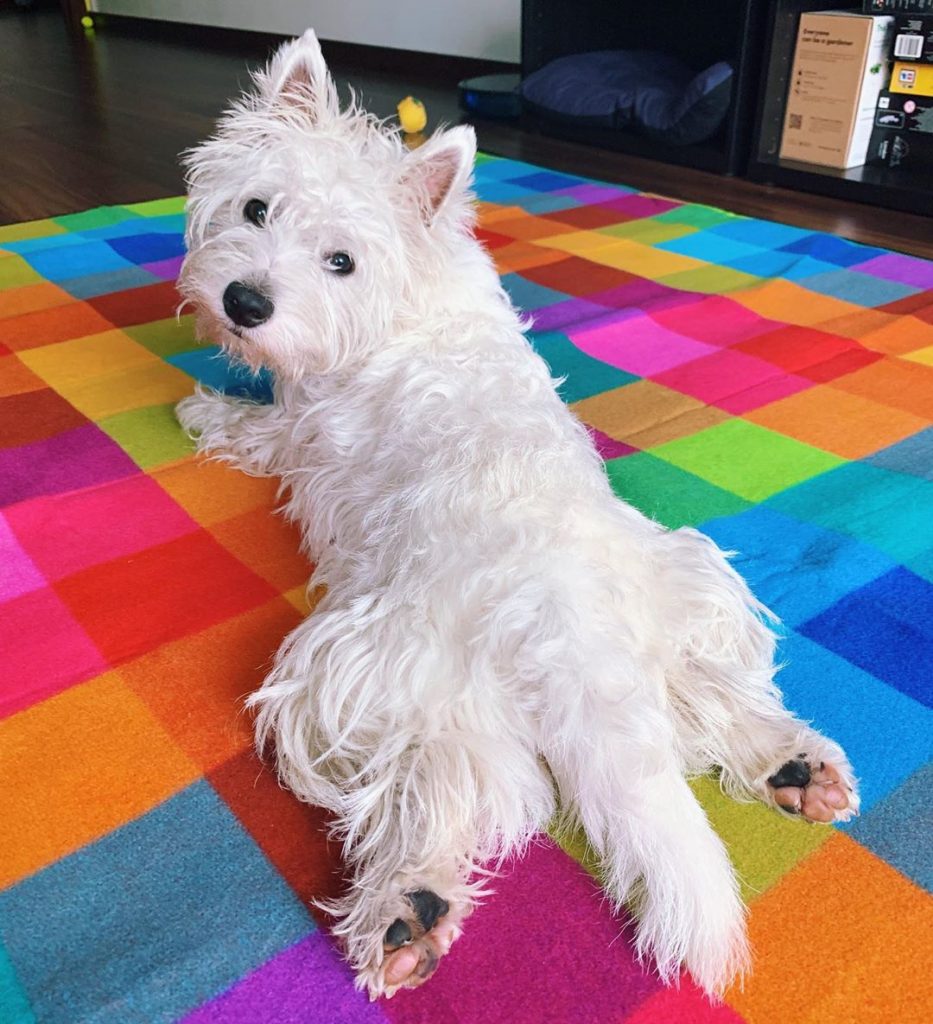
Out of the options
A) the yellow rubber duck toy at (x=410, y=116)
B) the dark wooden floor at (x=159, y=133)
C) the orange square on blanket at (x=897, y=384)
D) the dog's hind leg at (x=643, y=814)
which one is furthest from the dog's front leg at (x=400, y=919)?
the yellow rubber duck toy at (x=410, y=116)

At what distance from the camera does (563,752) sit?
0.94 m

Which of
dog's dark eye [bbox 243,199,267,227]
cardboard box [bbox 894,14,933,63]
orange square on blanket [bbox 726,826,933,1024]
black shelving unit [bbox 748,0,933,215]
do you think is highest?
cardboard box [bbox 894,14,933,63]

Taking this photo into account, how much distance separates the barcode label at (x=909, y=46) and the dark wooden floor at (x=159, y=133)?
54 cm

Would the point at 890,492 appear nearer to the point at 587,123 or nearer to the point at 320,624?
the point at 320,624

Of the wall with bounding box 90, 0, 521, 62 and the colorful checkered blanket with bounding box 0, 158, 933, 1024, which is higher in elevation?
the wall with bounding box 90, 0, 521, 62

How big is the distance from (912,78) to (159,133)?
3.32 metres

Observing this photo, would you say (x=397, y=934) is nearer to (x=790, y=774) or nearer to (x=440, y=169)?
(x=790, y=774)

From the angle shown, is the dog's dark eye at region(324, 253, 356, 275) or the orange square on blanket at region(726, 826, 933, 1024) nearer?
the orange square on blanket at region(726, 826, 933, 1024)

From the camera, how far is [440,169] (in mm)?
1417

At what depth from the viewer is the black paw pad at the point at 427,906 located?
918 millimetres

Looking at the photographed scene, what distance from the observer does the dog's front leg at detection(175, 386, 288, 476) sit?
170 cm

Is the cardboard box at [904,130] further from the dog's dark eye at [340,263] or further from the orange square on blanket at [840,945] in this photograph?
the orange square on blanket at [840,945]

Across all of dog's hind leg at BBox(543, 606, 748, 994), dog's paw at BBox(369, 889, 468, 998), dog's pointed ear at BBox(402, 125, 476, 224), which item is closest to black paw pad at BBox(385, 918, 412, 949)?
dog's paw at BBox(369, 889, 468, 998)

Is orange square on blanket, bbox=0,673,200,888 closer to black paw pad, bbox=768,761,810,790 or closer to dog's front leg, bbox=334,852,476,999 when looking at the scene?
dog's front leg, bbox=334,852,476,999
